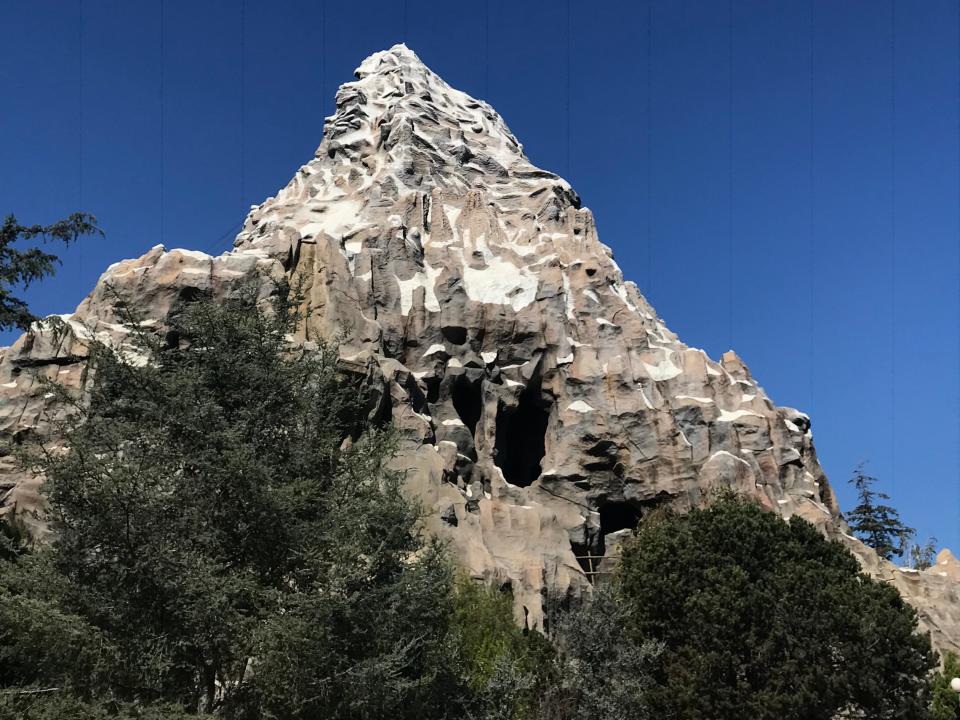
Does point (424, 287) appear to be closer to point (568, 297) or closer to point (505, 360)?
point (505, 360)

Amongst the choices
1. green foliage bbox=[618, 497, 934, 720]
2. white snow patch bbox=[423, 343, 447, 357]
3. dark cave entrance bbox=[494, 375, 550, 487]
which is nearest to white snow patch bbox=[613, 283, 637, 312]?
dark cave entrance bbox=[494, 375, 550, 487]

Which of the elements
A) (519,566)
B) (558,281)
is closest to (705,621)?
(519,566)

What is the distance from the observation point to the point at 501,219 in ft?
202

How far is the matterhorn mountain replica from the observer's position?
4341 centimetres

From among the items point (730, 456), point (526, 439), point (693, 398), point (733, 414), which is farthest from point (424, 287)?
point (733, 414)

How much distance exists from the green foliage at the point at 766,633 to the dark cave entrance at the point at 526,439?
22.2 meters

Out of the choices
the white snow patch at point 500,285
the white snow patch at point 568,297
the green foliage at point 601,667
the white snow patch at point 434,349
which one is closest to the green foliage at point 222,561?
the green foliage at point 601,667

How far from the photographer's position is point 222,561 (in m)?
16.6

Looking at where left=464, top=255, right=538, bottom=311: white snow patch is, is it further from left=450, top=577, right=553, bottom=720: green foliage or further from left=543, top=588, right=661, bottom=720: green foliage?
left=543, top=588, right=661, bottom=720: green foliage

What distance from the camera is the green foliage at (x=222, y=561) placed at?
15.3 m

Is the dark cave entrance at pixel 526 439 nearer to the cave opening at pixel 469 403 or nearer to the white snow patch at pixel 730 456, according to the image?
the cave opening at pixel 469 403

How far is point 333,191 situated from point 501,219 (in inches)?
392

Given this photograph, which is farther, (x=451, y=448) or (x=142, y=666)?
(x=451, y=448)

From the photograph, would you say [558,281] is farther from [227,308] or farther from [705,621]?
[227,308]
